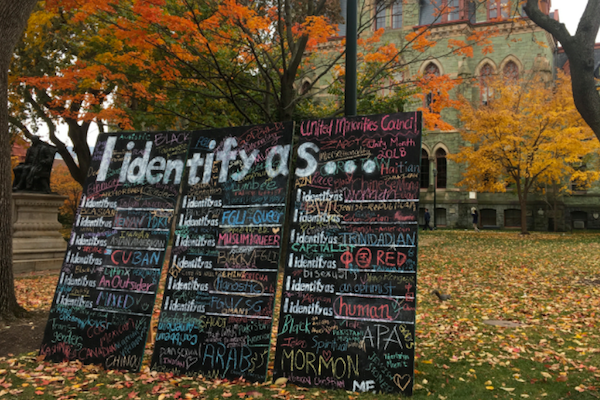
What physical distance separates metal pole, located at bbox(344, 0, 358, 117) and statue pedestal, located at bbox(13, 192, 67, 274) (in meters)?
10.5

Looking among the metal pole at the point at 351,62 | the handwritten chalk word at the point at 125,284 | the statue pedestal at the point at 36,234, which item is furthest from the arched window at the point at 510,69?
the handwritten chalk word at the point at 125,284

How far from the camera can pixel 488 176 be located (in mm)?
26516

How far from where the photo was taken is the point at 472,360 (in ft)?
17.0

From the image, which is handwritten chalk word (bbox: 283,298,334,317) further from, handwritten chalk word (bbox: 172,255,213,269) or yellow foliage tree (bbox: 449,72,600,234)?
yellow foliage tree (bbox: 449,72,600,234)

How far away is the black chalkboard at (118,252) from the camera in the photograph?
506cm

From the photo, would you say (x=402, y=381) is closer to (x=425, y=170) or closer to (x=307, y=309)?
(x=307, y=309)

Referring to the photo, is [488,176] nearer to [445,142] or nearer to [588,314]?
[445,142]

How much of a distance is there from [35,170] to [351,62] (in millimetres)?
11133

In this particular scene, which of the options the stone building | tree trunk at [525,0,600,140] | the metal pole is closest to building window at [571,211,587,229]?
the stone building

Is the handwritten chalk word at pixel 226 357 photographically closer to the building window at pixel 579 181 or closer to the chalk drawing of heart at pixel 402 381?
the chalk drawing of heart at pixel 402 381

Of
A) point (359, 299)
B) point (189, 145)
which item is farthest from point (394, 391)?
point (189, 145)

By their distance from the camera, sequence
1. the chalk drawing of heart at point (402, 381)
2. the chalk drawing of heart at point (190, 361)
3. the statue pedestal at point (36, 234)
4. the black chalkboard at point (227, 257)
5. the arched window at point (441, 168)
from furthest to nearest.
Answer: the arched window at point (441, 168)
the statue pedestal at point (36, 234)
the chalk drawing of heart at point (190, 361)
the black chalkboard at point (227, 257)
the chalk drawing of heart at point (402, 381)

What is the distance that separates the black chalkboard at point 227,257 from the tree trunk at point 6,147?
8.63 feet

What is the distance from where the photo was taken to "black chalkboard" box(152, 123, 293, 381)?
15.1 ft
